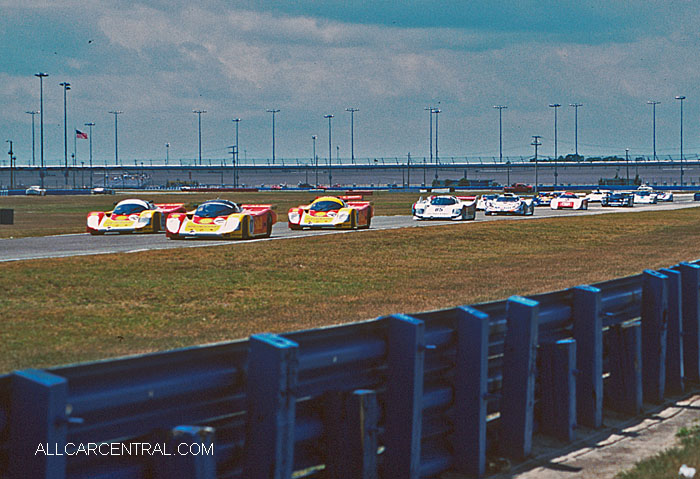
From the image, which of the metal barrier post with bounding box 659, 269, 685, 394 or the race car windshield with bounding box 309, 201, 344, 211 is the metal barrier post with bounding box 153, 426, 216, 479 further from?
the race car windshield with bounding box 309, 201, 344, 211

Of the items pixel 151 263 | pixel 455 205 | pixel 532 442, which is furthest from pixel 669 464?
pixel 455 205

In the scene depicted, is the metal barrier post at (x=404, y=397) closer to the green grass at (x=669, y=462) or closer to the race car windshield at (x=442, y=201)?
the green grass at (x=669, y=462)

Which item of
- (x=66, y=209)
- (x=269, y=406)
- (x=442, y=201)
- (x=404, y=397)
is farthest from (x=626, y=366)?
(x=66, y=209)

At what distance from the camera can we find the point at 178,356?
468cm

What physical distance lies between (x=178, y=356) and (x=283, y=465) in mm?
764

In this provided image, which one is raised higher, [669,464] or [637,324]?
[637,324]

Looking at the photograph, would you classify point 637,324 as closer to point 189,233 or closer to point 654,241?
point 189,233

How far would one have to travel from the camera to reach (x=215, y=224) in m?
29.2

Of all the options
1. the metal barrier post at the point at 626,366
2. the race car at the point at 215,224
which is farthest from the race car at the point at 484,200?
the metal barrier post at the point at 626,366

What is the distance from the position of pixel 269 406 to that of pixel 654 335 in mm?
5013

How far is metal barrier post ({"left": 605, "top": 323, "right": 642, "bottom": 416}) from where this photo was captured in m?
8.21

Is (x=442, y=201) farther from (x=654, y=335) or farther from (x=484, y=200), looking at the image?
(x=654, y=335)

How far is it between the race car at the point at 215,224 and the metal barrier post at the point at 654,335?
21205 millimetres

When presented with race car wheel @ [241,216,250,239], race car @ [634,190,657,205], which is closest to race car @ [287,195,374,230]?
race car wheel @ [241,216,250,239]
